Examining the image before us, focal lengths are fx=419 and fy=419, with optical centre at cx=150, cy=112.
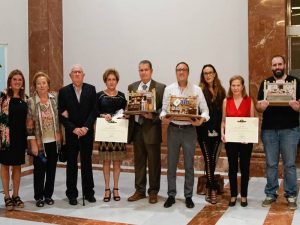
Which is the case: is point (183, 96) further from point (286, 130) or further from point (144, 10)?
point (144, 10)

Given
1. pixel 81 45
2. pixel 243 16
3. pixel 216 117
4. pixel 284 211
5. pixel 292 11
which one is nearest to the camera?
Result: pixel 284 211

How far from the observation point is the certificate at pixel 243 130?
16.9 feet

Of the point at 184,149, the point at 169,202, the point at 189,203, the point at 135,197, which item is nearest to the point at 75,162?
the point at 135,197

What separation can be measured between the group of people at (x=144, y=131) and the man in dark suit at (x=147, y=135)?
0.04ft

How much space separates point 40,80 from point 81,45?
389 cm

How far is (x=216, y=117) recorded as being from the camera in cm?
551

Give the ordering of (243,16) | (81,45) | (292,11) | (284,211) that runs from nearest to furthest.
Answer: (284,211) < (243,16) < (292,11) < (81,45)

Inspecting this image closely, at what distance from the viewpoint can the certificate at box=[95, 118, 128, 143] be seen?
18.1 feet

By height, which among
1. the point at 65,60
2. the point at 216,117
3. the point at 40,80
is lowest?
the point at 216,117

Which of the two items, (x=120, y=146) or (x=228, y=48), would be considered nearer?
(x=120, y=146)

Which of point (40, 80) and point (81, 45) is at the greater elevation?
point (81, 45)

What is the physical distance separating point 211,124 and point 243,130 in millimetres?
493

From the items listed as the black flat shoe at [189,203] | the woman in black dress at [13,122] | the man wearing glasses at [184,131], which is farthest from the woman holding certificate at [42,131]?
the black flat shoe at [189,203]

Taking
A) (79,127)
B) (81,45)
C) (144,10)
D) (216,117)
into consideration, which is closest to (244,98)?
(216,117)
